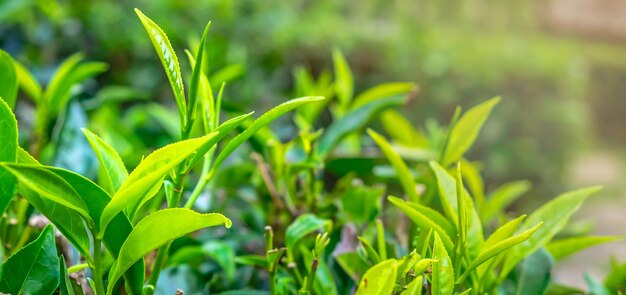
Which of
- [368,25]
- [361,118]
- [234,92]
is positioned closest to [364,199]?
[361,118]

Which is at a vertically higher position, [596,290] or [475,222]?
[475,222]

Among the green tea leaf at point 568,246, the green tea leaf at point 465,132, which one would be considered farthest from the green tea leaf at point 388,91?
the green tea leaf at point 568,246

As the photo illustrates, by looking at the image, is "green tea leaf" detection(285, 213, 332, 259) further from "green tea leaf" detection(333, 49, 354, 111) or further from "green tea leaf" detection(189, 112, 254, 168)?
"green tea leaf" detection(333, 49, 354, 111)

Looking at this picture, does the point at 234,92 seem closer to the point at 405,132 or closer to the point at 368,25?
the point at 368,25

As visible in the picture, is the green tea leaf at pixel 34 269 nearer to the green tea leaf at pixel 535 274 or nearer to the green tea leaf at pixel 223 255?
the green tea leaf at pixel 223 255

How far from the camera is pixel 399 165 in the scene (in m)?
0.59

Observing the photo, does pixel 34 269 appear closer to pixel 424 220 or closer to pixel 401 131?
pixel 424 220

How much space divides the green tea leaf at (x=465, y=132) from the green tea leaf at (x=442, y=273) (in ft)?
0.62

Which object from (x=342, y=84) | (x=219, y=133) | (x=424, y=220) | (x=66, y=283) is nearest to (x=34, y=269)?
(x=66, y=283)

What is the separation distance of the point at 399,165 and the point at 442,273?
0.17 meters

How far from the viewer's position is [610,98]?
3.30 metres

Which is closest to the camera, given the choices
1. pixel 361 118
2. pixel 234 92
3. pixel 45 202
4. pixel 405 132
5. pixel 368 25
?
pixel 45 202

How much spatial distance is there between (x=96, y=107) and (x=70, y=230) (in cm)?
55

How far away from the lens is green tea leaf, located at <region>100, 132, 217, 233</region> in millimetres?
395
